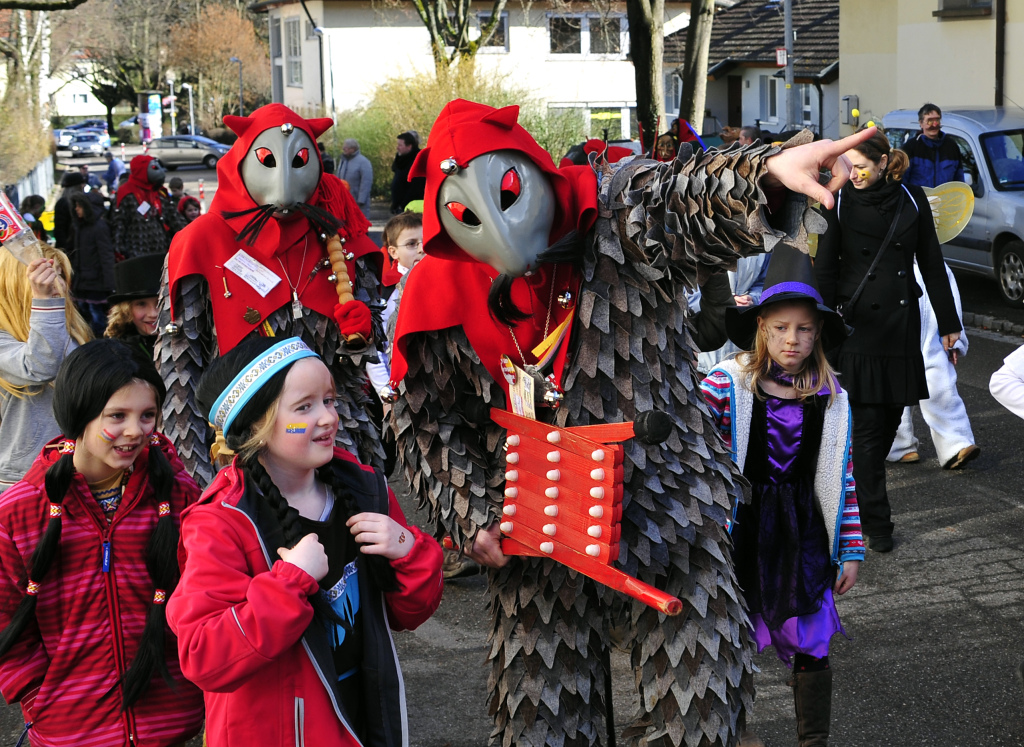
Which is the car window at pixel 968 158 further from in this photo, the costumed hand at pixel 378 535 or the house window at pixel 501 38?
the house window at pixel 501 38

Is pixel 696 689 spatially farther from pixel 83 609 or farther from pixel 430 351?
pixel 83 609

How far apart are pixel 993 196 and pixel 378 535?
1070 centimetres

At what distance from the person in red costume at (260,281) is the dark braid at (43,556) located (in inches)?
49.6

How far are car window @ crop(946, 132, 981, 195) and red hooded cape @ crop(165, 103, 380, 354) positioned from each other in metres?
9.17

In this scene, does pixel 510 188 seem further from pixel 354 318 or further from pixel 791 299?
pixel 354 318

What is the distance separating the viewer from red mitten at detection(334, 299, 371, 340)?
13.3 feet

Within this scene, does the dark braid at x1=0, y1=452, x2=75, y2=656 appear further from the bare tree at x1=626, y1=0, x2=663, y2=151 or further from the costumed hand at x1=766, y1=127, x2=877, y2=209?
the bare tree at x1=626, y1=0, x2=663, y2=151

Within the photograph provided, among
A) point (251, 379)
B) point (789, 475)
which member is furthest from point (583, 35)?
point (251, 379)

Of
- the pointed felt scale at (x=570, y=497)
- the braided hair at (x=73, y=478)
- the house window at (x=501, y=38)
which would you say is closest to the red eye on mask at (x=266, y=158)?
the braided hair at (x=73, y=478)

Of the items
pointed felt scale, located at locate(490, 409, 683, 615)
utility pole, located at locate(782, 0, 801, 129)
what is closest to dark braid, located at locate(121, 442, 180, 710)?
pointed felt scale, located at locate(490, 409, 683, 615)

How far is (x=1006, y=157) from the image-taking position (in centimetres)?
1186

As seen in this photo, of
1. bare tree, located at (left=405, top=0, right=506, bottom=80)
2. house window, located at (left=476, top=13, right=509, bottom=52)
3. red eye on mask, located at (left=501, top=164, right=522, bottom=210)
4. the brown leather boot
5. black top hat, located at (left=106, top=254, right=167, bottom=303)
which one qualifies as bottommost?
the brown leather boot

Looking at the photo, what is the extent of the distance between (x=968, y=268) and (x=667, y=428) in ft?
34.5

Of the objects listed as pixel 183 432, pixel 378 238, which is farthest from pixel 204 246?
pixel 378 238
